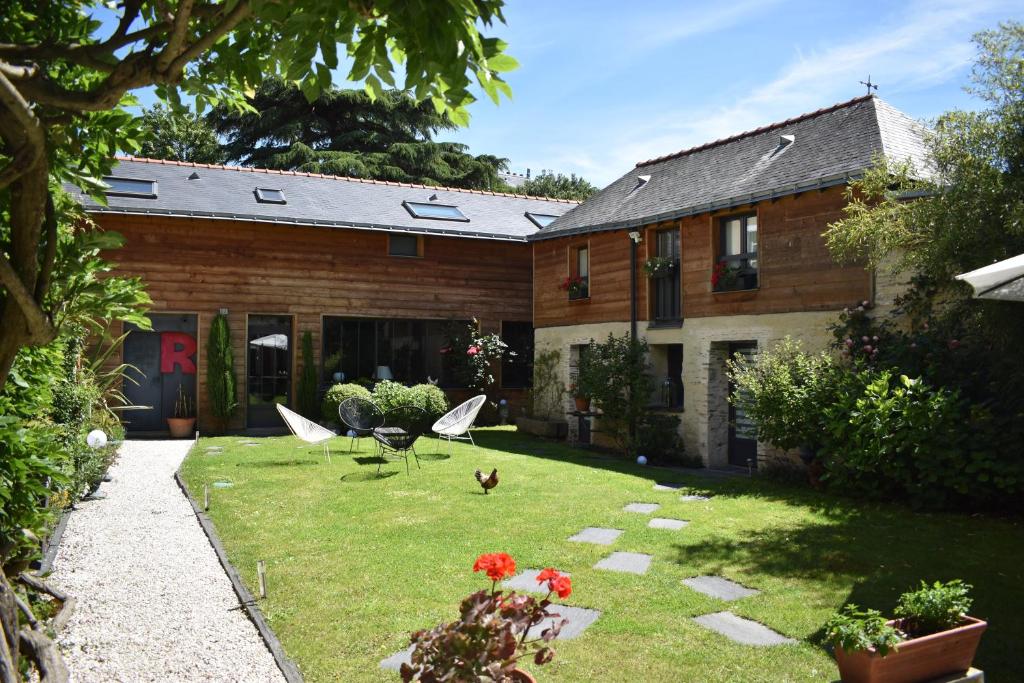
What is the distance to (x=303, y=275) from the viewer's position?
52.8ft

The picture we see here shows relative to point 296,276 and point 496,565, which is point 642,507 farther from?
point 296,276

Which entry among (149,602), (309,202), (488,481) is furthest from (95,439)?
(309,202)

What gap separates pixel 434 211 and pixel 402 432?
28.0 feet

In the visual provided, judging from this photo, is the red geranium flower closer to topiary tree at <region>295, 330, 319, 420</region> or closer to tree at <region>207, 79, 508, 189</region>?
topiary tree at <region>295, 330, 319, 420</region>

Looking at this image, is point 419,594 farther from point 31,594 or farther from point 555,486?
point 555,486

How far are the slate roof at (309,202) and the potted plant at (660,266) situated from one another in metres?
4.58

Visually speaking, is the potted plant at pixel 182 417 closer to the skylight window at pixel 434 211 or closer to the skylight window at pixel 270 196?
the skylight window at pixel 270 196

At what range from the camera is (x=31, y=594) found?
430 centimetres

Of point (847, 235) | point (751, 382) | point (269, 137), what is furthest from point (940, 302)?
point (269, 137)

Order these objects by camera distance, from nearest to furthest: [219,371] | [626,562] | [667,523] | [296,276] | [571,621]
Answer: [571,621] → [626,562] → [667,523] → [219,371] → [296,276]

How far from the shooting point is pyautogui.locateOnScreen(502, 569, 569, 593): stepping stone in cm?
511

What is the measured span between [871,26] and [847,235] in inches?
105

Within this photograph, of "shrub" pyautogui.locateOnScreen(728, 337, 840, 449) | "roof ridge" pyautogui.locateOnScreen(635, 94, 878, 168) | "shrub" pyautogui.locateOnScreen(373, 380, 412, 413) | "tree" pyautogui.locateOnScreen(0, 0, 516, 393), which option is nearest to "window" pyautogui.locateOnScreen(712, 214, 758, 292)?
"shrub" pyautogui.locateOnScreen(728, 337, 840, 449)

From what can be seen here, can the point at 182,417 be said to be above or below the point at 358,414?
below
